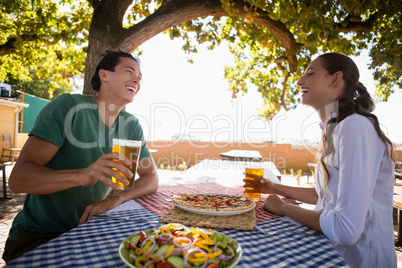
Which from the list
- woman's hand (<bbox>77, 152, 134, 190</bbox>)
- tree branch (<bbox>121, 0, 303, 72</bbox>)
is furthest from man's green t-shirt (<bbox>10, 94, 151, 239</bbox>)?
tree branch (<bbox>121, 0, 303, 72</bbox>)

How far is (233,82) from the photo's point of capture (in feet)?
38.4

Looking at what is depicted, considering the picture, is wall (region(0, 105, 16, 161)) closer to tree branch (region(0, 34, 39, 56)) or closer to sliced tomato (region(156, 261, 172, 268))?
tree branch (region(0, 34, 39, 56))

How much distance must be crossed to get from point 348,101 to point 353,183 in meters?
0.65

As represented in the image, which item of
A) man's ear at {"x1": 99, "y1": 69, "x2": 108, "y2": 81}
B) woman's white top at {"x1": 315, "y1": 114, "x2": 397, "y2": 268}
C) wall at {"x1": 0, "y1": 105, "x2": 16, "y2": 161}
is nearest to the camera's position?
woman's white top at {"x1": 315, "y1": 114, "x2": 397, "y2": 268}

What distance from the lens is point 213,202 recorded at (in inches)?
62.4

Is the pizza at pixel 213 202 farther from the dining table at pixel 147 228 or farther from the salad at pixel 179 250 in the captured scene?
the salad at pixel 179 250

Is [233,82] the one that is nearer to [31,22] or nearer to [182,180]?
[31,22]

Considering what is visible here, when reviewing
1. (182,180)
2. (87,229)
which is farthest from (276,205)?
(182,180)

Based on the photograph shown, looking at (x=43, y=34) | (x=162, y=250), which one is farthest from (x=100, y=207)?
(x=43, y=34)

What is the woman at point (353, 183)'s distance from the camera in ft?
3.90

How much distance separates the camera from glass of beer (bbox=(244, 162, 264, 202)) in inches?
78.4

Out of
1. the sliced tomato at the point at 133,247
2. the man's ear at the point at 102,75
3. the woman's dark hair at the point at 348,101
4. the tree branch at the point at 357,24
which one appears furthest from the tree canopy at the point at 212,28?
the sliced tomato at the point at 133,247

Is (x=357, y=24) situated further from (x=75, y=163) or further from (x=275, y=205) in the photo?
(x=75, y=163)

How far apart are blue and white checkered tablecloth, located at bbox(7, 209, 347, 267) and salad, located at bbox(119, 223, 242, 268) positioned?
85 millimetres
